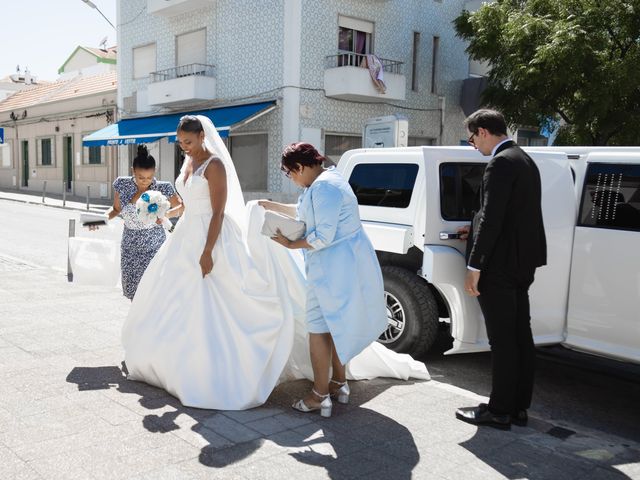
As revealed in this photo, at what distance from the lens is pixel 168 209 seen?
17.5 ft

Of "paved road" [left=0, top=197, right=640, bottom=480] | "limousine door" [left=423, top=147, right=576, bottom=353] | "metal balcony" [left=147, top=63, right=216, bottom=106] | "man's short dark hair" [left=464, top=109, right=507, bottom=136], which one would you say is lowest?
"paved road" [left=0, top=197, right=640, bottom=480]

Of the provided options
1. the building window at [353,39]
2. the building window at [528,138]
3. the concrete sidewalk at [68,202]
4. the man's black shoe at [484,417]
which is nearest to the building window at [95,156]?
the concrete sidewalk at [68,202]

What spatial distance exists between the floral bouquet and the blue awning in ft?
46.9

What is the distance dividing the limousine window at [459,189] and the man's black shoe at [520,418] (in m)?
1.70

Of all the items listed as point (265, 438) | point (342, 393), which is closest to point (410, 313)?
point (342, 393)

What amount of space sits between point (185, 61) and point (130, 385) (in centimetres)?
2097

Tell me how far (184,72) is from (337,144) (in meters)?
6.65

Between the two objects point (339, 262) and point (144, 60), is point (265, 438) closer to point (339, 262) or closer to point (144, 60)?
point (339, 262)

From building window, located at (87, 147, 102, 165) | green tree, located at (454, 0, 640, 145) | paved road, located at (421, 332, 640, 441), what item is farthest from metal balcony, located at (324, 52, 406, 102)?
paved road, located at (421, 332, 640, 441)

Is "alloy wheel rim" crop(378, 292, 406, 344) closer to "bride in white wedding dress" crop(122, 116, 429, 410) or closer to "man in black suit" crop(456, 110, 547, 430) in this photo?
"bride in white wedding dress" crop(122, 116, 429, 410)

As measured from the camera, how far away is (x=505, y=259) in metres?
3.99

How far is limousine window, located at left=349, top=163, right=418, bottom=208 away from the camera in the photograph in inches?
225

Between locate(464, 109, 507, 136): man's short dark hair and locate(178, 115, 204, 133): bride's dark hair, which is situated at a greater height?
locate(464, 109, 507, 136): man's short dark hair

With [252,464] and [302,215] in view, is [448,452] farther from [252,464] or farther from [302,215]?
[302,215]
